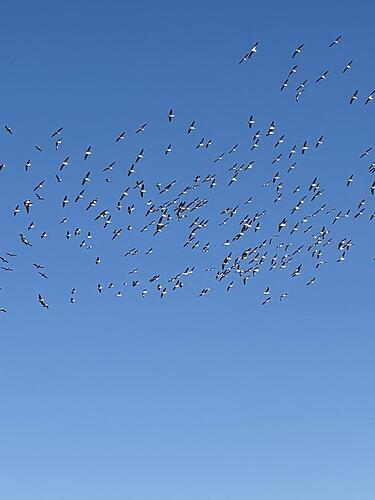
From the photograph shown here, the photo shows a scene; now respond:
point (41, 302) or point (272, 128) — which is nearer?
point (41, 302)

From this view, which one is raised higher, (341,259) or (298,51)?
(298,51)

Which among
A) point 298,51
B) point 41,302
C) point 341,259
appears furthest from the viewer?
point 341,259

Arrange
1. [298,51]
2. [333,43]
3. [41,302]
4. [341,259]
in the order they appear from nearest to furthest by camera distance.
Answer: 1. [333,43]
2. [41,302]
3. [298,51]
4. [341,259]

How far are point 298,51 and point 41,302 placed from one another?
109ft

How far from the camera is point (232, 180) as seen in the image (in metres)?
86.6

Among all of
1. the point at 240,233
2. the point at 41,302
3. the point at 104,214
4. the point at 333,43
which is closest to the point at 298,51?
the point at 333,43

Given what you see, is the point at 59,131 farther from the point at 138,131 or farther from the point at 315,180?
the point at 315,180

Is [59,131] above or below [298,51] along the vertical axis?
below

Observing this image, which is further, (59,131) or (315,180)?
(315,180)

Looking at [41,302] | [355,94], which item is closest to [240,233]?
[355,94]

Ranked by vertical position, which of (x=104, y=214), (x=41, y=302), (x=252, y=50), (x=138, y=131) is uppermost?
(x=252, y=50)

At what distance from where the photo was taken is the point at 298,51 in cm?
8069

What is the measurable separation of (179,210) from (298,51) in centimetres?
2141

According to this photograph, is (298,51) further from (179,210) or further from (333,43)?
(179,210)
